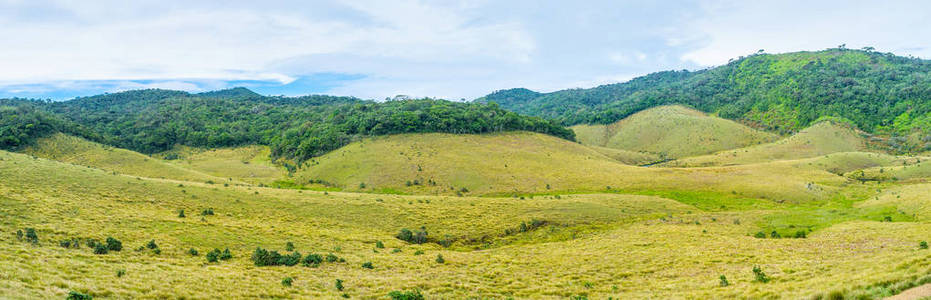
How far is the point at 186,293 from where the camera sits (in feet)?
57.7

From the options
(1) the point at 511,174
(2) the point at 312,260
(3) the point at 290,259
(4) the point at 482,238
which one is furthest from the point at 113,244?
(1) the point at 511,174

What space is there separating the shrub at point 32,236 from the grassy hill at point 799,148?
115580mm

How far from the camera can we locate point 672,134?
152 metres

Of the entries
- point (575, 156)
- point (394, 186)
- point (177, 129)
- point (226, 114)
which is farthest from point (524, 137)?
point (226, 114)

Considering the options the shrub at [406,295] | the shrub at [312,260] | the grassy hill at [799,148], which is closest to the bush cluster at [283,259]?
the shrub at [312,260]

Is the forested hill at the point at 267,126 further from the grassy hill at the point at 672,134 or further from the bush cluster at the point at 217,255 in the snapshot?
the bush cluster at the point at 217,255

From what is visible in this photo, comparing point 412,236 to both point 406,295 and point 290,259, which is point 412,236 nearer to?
point 290,259

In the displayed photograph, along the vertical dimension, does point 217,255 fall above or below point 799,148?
below

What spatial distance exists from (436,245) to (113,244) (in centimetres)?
2349

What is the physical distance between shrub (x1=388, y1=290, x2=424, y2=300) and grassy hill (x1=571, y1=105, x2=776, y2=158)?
138375mm

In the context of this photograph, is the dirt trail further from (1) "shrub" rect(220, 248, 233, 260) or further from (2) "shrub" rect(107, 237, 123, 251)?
(2) "shrub" rect(107, 237, 123, 251)

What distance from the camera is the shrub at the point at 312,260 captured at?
2615 cm

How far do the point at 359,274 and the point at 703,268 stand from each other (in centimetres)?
2158

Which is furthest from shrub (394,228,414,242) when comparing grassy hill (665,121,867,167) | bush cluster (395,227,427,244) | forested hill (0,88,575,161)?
grassy hill (665,121,867,167)
